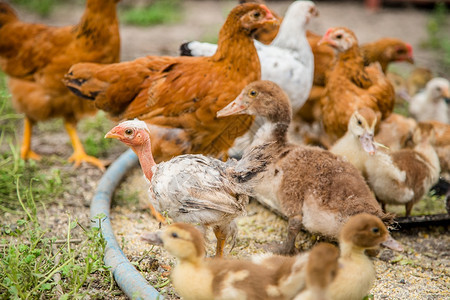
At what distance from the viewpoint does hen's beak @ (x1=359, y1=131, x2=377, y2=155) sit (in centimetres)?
351

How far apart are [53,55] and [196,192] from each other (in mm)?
→ 2521

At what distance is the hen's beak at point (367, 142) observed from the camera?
351 cm

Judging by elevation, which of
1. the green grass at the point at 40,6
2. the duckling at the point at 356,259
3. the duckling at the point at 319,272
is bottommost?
the green grass at the point at 40,6

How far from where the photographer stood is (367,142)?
3559mm

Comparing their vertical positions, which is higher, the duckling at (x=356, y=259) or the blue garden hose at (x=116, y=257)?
the duckling at (x=356, y=259)

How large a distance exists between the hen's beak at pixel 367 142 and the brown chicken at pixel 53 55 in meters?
2.39

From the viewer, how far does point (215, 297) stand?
2.27 metres

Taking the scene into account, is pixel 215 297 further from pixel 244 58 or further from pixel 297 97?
pixel 297 97

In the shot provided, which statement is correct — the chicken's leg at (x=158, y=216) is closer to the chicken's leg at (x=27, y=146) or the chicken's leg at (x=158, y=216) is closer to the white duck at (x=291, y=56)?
the white duck at (x=291, y=56)

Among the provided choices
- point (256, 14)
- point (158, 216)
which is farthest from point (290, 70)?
point (158, 216)

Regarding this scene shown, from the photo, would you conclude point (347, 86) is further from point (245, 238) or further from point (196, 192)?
point (196, 192)

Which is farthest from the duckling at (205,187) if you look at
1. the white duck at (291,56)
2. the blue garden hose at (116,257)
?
the white duck at (291,56)

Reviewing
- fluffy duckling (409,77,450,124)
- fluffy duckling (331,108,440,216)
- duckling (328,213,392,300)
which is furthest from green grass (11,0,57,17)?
duckling (328,213,392,300)

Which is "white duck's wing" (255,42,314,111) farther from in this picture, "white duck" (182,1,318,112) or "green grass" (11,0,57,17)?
"green grass" (11,0,57,17)
